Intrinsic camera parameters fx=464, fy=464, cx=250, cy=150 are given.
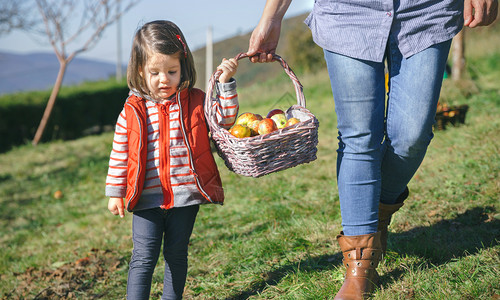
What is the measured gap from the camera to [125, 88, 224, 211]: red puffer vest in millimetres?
2035

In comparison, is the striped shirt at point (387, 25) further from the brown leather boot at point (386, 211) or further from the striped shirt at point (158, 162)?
the brown leather boot at point (386, 211)

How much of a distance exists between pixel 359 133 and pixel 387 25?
1.42ft

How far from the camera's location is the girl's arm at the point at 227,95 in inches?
81.7

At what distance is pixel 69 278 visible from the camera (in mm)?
3102

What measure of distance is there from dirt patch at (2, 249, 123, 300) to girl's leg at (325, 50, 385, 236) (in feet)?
5.69

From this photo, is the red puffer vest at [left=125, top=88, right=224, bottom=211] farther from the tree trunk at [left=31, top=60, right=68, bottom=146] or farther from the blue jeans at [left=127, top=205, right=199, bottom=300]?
the tree trunk at [left=31, top=60, right=68, bottom=146]

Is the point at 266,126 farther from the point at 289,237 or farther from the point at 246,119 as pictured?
the point at 289,237

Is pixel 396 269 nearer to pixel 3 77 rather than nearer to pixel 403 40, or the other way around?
pixel 403 40

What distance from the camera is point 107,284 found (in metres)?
2.96

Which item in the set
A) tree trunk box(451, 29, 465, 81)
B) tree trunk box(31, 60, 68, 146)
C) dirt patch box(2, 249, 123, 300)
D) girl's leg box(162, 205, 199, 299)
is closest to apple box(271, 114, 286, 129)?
girl's leg box(162, 205, 199, 299)

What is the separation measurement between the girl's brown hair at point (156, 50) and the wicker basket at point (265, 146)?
190 millimetres

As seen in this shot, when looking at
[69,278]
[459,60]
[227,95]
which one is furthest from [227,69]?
[459,60]

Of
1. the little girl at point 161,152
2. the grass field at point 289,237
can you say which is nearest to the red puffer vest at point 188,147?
the little girl at point 161,152

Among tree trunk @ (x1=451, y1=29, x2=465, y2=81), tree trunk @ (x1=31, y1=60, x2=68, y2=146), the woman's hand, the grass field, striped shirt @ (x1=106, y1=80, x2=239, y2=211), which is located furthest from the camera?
tree trunk @ (x1=31, y1=60, x2=68, y2=146)
